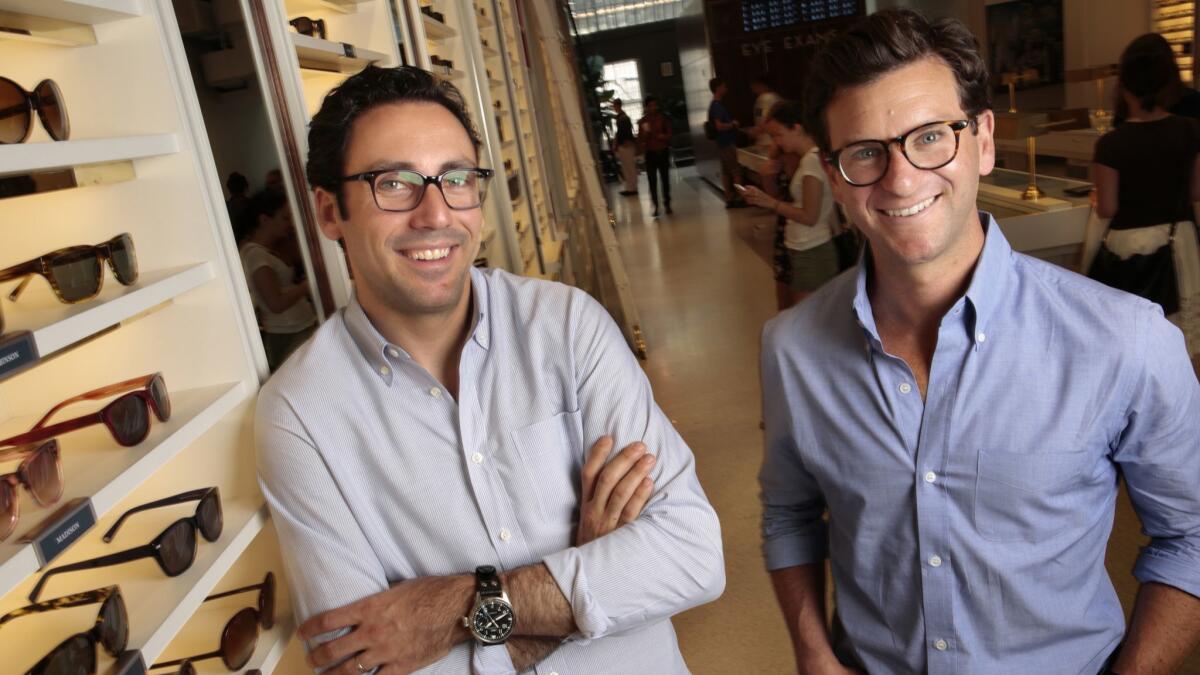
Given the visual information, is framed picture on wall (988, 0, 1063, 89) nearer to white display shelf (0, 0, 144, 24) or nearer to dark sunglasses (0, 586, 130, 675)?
white display shelf (0, 0, 144, 24)

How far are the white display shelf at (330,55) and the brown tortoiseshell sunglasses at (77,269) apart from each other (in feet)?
2.75

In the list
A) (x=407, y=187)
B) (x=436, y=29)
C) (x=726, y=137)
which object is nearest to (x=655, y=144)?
(x=726, y=137)

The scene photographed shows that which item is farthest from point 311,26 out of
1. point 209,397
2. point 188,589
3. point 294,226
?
point 188,589

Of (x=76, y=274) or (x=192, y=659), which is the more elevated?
(x=76, y=274)

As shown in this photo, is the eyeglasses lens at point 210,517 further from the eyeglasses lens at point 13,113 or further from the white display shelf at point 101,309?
the eyeglasses lens at point 13,113

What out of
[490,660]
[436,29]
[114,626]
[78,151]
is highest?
[436,29]

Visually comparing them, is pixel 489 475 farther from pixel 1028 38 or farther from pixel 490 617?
pixel 1028 38

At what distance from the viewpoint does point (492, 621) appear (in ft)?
4.91

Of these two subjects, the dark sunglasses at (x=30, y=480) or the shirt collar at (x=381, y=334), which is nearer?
the dark sunglasses at (x=30, y=480)

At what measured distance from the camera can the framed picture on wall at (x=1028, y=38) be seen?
10047mm

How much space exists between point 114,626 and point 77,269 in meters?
0.52

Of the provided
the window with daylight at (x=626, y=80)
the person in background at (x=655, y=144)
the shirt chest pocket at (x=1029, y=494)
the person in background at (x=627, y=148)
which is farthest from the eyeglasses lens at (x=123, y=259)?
the window with daylight at (x=626, y=80)

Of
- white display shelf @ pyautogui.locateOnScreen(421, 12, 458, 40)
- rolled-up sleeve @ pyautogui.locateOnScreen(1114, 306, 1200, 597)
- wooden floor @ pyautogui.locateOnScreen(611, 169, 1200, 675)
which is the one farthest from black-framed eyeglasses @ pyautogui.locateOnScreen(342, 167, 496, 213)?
white display shelf @ pyautogui.locateOnScreen(421, 12, 458, 40)

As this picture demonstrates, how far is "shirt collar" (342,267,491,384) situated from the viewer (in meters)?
1.64
